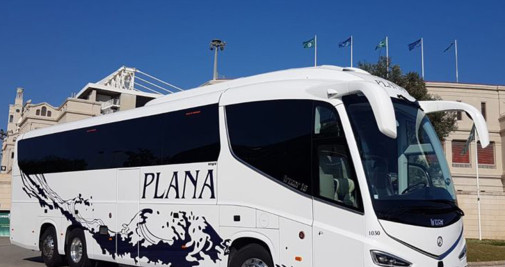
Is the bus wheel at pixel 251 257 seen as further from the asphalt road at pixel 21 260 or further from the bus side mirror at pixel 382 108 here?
the asphalt road at pixel 21 260

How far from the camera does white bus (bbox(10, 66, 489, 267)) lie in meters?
→ 7.05

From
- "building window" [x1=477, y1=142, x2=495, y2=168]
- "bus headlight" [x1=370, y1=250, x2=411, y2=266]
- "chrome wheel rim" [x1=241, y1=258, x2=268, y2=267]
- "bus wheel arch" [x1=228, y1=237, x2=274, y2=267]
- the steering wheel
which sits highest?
"building window" [x1=477, y1=142, x2=495, y2=168]

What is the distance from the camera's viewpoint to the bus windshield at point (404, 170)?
6988 millimetres

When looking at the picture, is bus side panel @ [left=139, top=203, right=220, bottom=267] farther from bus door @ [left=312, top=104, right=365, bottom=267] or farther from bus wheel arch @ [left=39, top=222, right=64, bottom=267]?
bus wheel arch @ [left=39, top=222, right=64, bottom=267]

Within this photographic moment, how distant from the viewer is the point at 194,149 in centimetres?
1012

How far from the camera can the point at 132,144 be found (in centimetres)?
1185

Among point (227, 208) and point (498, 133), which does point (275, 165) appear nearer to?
point (227, 208)

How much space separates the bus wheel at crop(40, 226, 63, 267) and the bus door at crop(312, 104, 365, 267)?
9366mm

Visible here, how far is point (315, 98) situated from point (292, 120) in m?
0.58

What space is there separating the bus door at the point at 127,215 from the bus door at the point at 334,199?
517cm

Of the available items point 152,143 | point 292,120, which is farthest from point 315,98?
point 152,143

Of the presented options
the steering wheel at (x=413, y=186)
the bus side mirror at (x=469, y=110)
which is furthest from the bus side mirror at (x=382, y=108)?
the bus side mirror at (x=469, y=110)

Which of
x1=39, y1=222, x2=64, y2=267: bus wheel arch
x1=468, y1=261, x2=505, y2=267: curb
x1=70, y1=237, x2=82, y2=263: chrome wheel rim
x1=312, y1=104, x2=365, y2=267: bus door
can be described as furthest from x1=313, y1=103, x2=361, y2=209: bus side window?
x1=468, y1=261, x2=505, y2=267: curb

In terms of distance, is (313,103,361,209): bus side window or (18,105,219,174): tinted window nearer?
(313,103,361,209): bus side window
